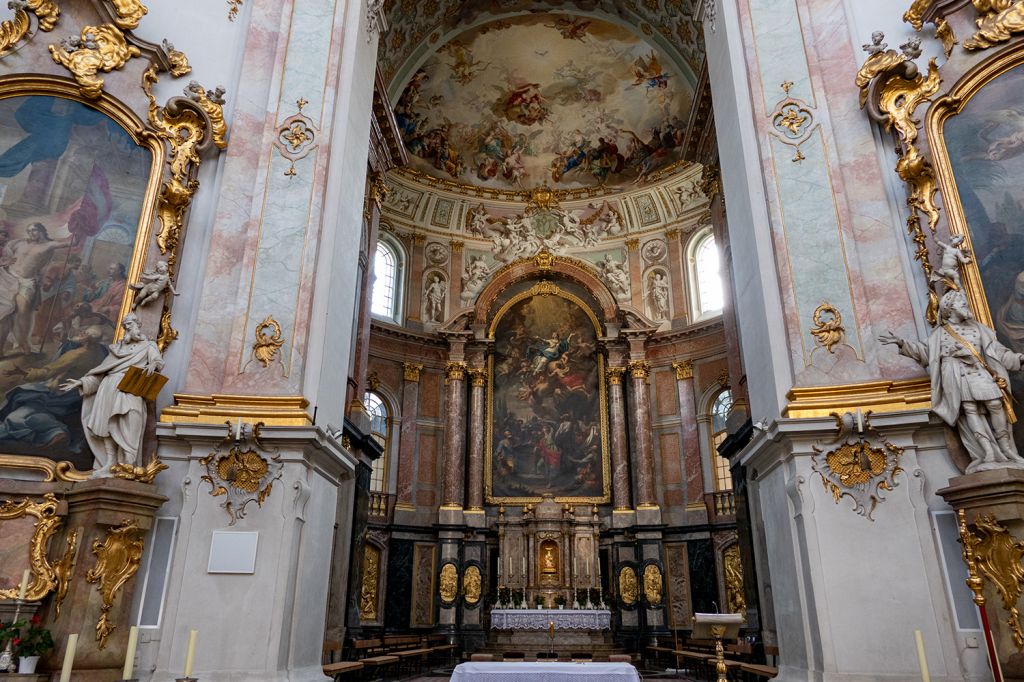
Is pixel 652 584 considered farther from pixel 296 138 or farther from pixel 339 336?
pixel 296 138

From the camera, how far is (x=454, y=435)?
2120 cm

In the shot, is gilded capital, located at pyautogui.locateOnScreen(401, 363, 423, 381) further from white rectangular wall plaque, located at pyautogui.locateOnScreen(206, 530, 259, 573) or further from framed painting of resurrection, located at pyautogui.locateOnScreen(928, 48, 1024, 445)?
framed painting of resurrection, located at pyautogui.locateOnScreen(928, 48, 1024, 445)

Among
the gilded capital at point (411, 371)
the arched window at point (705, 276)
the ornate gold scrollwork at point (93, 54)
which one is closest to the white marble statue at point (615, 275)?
the arched window at point (705, 276)

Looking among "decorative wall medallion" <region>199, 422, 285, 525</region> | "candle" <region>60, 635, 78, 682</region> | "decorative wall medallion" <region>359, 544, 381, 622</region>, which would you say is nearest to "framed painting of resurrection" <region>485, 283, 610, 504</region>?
"decorative wall medallion" <region>359, 544, 381, 622</region>

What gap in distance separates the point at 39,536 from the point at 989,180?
11567 millimetres

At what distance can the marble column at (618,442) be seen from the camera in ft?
68.1

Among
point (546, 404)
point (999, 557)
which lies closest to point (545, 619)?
point (546, 404)

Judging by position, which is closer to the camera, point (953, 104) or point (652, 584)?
point (953, 104)

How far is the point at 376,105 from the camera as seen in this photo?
14.6 metres

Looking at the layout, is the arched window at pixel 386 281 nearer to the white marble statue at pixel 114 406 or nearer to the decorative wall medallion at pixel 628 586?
the decorative wall medallion at pixel 628 586

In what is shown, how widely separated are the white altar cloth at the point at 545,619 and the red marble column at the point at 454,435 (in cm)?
362

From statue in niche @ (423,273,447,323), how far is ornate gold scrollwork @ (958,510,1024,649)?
17.0m

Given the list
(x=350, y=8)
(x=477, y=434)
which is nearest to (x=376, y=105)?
(x=350, y=8)

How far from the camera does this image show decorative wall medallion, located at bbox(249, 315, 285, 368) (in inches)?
353
